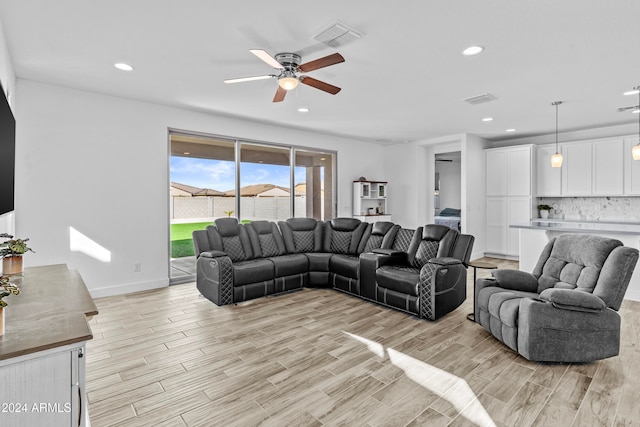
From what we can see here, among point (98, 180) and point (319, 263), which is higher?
point (98, 180)

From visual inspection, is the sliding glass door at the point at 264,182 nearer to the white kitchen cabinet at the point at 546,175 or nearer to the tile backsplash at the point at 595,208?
the white kitchen cabinet at the point at 546,175

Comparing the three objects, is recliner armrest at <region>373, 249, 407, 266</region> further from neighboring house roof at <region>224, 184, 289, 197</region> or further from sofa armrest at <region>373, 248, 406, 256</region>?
neighboring house roof at <region>224, 184, 289, 197</region>

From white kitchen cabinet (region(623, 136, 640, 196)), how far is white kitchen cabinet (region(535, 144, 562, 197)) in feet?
3.25

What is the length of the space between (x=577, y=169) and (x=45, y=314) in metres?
8.14

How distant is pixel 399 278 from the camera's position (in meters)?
3.79

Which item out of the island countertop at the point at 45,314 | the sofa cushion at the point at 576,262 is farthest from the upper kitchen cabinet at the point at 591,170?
the island countertop at the point at 45,314

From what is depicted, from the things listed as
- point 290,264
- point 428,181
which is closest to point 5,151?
point 290,264

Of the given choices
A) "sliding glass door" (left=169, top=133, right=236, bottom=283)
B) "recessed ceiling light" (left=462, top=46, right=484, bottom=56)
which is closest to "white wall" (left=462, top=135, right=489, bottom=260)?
"recessed ceiling light" (left=462, top=46, right=484, bottom=56)

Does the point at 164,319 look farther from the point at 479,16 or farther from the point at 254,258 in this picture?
the point at 479,16

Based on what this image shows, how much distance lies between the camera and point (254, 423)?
195cm

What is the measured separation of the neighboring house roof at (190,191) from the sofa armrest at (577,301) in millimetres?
4797

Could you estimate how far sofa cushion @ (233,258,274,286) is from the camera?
4.13 meters

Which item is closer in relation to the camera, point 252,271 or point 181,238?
point 252,271

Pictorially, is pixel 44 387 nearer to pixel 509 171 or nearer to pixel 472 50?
pixel 472 50
